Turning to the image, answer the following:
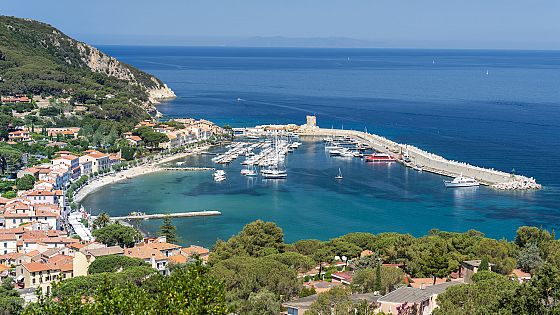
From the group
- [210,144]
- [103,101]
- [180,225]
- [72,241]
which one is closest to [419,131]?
[210,144]

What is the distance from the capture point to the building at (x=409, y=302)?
13.6m

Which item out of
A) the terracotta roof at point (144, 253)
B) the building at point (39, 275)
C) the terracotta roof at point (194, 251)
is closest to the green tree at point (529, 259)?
the terracotta roof at point (194, 251)

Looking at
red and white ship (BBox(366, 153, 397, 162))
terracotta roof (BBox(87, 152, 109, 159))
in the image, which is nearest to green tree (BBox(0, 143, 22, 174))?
terracotta roof (BBox(87, 152, 109, 159))

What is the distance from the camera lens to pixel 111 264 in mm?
19500

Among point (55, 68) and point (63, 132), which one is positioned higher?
point (55, 68)

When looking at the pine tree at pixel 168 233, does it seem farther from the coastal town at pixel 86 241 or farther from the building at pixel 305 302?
the building at pixel 305 302

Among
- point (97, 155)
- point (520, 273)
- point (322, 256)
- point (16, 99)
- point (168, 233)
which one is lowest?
point (168, 233)

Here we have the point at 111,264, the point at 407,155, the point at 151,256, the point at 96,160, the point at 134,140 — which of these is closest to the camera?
the point at 111,264

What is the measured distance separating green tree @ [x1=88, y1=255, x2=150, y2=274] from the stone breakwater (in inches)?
884

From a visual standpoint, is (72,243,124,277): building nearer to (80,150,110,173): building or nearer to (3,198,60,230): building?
(3,198,60,230): building

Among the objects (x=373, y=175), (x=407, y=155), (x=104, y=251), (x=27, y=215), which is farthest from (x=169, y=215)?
(x=407, y=155)

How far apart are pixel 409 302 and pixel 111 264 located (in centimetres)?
910

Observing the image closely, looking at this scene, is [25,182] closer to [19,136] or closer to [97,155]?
[97,155]

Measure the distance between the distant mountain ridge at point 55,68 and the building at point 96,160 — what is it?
1715 centimetres
